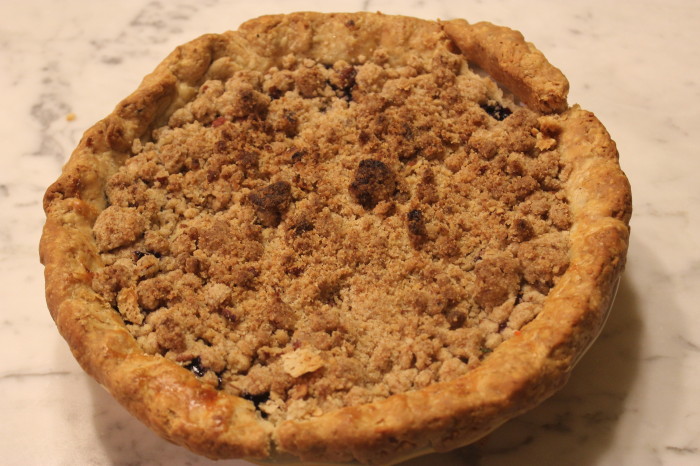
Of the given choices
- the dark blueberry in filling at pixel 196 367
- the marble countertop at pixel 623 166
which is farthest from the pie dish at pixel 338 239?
the marble countertop at pixel 623 166

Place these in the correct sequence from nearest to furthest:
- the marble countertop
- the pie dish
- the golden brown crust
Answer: the pie dish
the marble countertop
the golden brown crust

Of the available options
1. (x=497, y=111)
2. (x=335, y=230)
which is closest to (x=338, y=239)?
(x=335, y=230)

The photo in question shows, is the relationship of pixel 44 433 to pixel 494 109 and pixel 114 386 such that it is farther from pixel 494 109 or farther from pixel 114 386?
pixel 494 109

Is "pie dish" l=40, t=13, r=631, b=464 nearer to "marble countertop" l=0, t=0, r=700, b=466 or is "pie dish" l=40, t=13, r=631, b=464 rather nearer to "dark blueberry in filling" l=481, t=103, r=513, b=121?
"dark blueberry in filling" l=481, t=103, r=513, b=121

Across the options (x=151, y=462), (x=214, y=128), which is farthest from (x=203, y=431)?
(x=214, y=128)

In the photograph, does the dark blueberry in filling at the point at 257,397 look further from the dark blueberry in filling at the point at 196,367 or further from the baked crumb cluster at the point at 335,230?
the dark blueberry in filling at the point at 196,367

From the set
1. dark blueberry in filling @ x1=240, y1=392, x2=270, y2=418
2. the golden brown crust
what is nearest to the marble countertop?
dark blueberry in filling @ x1=240, y1=392, x2=270, y2=418
